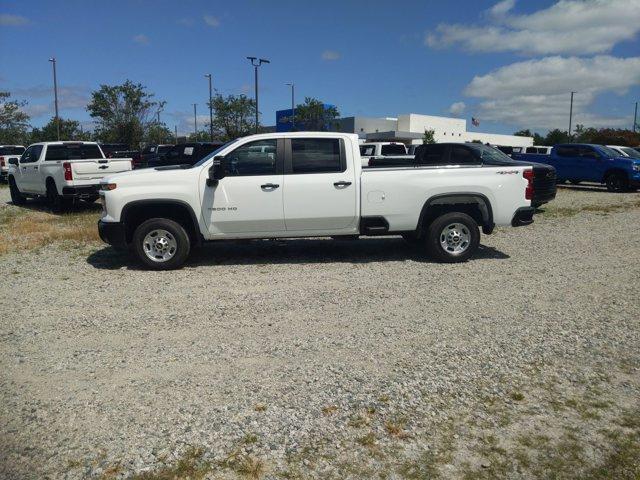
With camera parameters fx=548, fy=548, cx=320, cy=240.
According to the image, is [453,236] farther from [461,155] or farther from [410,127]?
[410,127]

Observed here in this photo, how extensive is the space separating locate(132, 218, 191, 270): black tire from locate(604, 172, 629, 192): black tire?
18.4m

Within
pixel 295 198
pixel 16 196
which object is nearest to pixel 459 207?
pixel 295 198

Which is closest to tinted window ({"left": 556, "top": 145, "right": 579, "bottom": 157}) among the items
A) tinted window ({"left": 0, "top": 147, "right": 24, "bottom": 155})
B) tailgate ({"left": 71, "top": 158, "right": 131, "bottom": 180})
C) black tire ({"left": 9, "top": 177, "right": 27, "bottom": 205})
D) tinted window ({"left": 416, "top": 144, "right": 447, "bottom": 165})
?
tinted window ({"left": 416, "top": 144, "right": 447, "bottom": 165})

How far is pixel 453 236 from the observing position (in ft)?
27.9

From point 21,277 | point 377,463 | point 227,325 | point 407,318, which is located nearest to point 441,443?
point 377,463

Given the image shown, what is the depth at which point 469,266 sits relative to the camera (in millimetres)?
8352

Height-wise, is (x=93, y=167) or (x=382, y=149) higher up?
(x=382, y=149)

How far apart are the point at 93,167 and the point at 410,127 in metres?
60.3

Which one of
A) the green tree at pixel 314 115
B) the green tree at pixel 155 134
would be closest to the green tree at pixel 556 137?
the green tree at pixel 314 115

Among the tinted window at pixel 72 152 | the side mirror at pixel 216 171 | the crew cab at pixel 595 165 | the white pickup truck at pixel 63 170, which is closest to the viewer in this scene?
the side mirror at pixel 216 171

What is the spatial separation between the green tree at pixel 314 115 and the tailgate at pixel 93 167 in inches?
1481

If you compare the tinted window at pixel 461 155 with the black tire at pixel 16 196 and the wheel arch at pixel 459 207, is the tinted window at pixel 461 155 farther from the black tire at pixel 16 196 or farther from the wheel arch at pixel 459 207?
the black tire at pixel 16 196

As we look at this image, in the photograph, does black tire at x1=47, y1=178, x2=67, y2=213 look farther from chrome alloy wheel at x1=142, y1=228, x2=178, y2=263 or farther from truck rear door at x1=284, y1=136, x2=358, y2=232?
truck rear door at x1=284, y1=136, x2=358, y2=232

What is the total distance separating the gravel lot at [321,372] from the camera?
3283 millimetres
